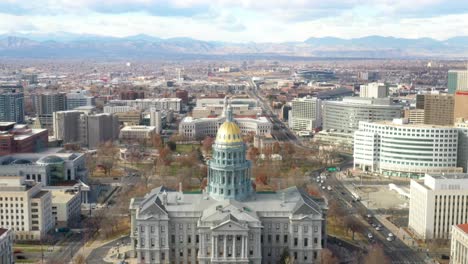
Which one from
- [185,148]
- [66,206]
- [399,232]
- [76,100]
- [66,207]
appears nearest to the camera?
[399,232]

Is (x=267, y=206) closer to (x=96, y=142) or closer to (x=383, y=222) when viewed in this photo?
(x=383, y=222)

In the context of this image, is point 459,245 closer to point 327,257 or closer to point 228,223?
point 327,257

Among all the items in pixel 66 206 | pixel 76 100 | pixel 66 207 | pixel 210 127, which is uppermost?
pixel 76 100

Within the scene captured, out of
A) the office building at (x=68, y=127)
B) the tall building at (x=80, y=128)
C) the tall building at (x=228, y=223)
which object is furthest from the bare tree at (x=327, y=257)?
the office building at (x=68, y=127)

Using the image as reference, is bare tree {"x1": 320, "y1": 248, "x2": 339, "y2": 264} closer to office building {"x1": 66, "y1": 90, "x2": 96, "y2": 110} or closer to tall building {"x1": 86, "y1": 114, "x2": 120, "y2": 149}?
tall building {"x1": 86, "y1": 114, "x2": 120, "y2": 149}

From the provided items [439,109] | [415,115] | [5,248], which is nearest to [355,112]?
[415,115]

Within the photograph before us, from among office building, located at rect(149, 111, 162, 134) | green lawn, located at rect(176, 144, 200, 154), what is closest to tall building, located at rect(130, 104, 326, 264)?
green lawn, located at rect(176, 144, 200, 154)
